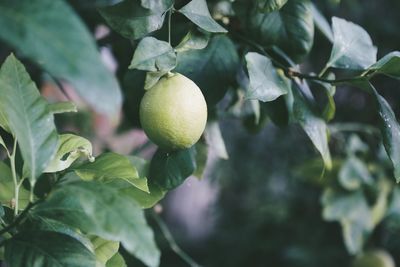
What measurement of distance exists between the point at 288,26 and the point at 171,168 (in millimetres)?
249

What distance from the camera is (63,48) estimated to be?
361 mm

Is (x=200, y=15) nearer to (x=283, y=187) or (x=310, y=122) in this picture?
(x=310, y=122)

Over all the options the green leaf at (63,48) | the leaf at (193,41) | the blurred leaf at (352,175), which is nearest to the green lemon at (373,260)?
the blurred leaf at (352,175)

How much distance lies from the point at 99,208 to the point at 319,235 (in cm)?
210

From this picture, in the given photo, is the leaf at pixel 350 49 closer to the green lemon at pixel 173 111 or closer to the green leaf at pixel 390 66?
the green leaf at pixel 390 66

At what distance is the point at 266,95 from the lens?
67 centimetres

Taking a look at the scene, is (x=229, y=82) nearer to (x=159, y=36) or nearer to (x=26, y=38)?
(x=159, y=36)

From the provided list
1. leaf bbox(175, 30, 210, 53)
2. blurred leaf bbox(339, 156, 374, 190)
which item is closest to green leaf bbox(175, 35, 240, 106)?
leaf bbox(175, 30, 210, 53)

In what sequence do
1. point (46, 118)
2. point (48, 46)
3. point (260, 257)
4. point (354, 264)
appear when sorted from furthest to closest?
1. point (260, 257)
2. point (354, 264)
3. point (46, 118)
4. point (48, 46)

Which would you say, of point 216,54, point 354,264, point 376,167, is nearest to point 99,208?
point 216,54

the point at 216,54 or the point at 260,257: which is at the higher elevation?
the point at 216,54

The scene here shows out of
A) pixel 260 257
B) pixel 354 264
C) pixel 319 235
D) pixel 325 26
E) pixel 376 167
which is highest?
pixel 325 26

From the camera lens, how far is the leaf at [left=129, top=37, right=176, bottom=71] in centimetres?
58

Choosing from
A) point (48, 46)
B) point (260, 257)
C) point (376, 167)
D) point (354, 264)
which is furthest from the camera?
point (260, 257)
